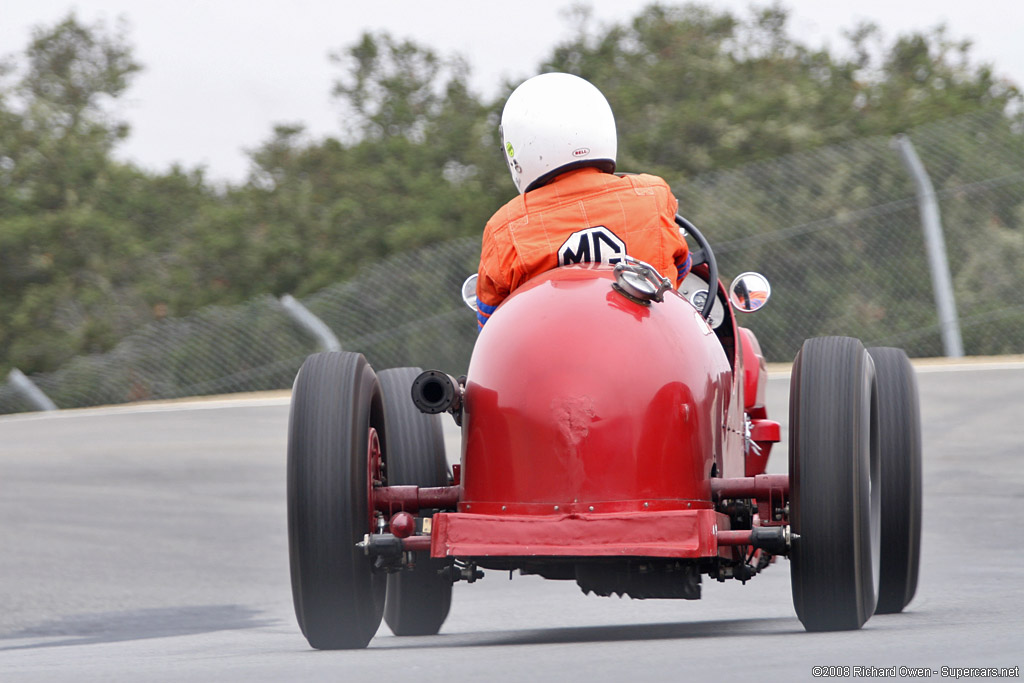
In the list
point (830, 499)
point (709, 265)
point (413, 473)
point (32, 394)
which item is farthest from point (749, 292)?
point (32, 394)

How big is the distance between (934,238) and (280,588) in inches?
346

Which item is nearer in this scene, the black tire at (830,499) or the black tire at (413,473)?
the black tire at (830,499)

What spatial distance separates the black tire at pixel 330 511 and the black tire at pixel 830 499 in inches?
51.3

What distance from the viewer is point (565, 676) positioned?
3.83m

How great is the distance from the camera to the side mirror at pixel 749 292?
21.5 ft

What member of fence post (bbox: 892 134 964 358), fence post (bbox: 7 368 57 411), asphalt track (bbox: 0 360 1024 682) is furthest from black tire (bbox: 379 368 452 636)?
fence post (bbox: 7 368 57 411)

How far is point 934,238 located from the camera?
15430 mm

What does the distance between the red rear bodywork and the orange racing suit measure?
0.30 m

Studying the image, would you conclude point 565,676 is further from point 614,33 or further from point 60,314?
point 614,33

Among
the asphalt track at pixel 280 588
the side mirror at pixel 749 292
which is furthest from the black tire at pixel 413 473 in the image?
the side mirror at pixel 749 292

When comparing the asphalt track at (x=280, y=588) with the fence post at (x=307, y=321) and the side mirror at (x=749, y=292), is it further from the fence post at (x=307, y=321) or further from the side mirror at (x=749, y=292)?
the side mirror at (x=749, y=292)

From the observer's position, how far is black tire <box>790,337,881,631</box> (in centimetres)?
478

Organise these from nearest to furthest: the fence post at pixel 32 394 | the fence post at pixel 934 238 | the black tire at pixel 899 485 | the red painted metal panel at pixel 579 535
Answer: the red painted metal panel at pixel 579 535
the black tire at pixel 899 485
the fence post at pixel 934 238
the fence post at pixel 32 394

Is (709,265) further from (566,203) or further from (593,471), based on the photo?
(593,471)
